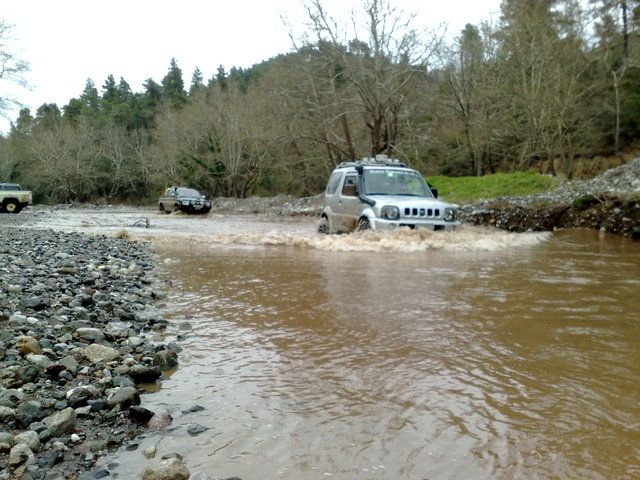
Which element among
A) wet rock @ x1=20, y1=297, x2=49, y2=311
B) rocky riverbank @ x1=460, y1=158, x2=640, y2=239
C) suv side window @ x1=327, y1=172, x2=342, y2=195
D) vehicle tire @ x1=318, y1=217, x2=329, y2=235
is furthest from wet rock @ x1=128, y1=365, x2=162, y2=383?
rocky riverbank @ x1=460, y1=158, x2=640, y2=239

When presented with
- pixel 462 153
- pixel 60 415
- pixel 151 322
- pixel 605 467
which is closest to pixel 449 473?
pixel 605 467

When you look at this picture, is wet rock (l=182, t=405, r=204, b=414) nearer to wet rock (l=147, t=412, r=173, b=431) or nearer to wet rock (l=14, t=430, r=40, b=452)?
wet rock (l=147, t=412, r=173, b=431)

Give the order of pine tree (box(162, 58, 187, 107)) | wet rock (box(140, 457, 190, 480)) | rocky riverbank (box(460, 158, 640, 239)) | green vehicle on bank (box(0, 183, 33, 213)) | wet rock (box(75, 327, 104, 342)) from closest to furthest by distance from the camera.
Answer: wet rock (box(140, 457, 190, 480))
wet rock (box(75, 327, 104, 342))
rocky riverbank (box(460, 158, 640, 239))
green vehicle on bank (box(0, 183, 33, 213))
pine tree (box(162, 58, 187, 107))

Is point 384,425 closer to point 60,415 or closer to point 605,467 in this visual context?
point 605,467

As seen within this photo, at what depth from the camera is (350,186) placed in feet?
39.1

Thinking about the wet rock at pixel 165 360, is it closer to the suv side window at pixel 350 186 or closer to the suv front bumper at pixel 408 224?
the suv front bumper at pixel 408 224

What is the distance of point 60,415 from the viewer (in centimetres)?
284

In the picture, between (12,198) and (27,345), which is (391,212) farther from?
(12,198)

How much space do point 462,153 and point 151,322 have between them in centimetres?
3258

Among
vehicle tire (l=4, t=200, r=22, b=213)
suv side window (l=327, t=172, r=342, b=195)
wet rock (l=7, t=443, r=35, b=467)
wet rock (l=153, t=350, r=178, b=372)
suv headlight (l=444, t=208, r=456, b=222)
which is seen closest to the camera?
wet rock (l=7, t=443, r=35, b=467)

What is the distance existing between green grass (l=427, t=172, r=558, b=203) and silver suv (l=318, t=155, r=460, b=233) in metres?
9.90

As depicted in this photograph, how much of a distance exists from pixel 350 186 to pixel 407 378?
28.4ft

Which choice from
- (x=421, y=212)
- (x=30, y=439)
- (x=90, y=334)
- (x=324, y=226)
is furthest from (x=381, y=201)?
(x=30, y=439)

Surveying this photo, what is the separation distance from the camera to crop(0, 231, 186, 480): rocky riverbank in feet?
8.55
